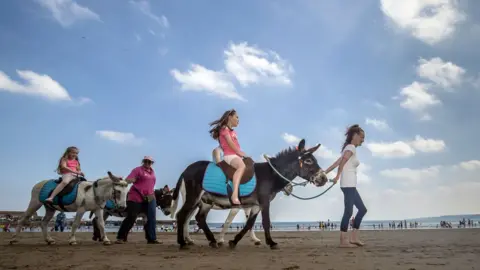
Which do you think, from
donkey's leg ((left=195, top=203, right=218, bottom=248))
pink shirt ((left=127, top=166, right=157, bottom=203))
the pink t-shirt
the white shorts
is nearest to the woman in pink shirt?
pink shirt ((left=127, top=166, right=157, bottom=203))

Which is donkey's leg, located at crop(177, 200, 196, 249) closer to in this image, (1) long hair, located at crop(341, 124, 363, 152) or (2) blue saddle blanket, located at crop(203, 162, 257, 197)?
(2) blue saddle blanket, located at crop(203, 162, 257, 197)

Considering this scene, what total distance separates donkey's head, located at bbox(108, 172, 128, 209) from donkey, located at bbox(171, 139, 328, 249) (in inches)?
71.5

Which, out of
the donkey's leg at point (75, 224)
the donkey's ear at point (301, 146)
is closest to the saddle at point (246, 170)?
the donkey's ear at point (301, 146)

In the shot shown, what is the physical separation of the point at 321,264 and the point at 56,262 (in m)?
4.34

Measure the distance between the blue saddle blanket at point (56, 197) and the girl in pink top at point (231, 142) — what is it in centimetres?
483

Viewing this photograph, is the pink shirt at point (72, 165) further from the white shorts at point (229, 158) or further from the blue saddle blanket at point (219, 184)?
the white shorts at point (229, 158)

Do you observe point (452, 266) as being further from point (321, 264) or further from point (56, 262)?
point (56, 262)

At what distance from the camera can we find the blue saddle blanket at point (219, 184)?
8.80m

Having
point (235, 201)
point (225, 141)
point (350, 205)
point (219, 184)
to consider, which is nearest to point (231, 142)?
point (225, 141)

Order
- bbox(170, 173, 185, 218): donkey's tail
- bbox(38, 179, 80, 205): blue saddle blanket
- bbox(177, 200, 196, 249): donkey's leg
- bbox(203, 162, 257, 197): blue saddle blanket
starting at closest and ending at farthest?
bbox(203, 162, 257, 197): blue saddle blanket < bbox(177, 200, 196, 249): donkey's leg < bbox(170, 173, 185, 218): donkey's tail < bbox(38, 179, 80, 205): blue saddle blanket

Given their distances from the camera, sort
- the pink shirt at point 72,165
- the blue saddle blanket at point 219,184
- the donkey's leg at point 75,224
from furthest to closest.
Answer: the pink shirt at point 72,165 < the donkey's leg at point 75,224 < the blue saddle blanket at point 219,184

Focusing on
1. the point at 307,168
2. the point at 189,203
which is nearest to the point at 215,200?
the point at 189,203

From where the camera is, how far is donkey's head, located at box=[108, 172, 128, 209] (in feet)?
35.4

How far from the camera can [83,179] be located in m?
11.8
